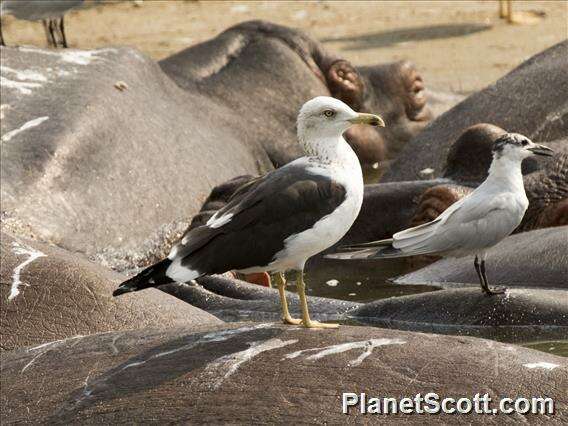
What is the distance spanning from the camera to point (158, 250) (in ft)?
30.1

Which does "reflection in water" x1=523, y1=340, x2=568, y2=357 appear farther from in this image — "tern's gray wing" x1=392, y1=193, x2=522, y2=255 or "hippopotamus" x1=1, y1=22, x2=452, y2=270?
"hippopotamus" x1=1, y1=22, x2=452, y2=270

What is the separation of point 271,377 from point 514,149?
219 cm

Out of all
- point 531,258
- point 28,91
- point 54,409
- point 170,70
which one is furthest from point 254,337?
point 170,70

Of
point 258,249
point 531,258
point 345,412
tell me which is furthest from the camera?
point 531,258

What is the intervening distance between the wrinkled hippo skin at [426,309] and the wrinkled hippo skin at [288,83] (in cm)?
411

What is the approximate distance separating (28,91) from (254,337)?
16.5ft

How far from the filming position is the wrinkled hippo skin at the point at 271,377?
4473 mm

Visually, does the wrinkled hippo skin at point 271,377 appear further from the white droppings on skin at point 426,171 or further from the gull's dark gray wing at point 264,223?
Answer: the white droppings on skin at point 426,171

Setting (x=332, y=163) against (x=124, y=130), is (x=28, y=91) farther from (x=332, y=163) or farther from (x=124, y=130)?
(x=332, y=163)

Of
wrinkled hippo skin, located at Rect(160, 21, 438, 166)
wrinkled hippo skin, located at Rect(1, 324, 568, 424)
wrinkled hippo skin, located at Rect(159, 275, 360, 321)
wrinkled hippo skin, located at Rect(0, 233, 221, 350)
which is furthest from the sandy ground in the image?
wrinkled hippo skin, located at Rect(1, 324, 568, 424)

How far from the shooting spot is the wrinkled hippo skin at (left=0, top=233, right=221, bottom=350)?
19.0 ft

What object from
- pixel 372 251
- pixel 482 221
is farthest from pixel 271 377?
pixel 482 221

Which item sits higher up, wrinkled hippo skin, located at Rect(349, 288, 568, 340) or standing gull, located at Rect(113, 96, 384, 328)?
standing gull, located at Rect(113, 96, 384, 328)

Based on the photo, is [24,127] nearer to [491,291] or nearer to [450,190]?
[450,190]
